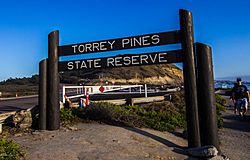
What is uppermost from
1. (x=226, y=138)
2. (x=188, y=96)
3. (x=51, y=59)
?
(x=51, y=59)

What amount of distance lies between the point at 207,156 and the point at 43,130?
4468 mm

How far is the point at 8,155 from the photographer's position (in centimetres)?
479

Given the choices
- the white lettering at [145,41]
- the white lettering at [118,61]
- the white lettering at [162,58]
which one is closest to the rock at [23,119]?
the white lettering at [118,61]

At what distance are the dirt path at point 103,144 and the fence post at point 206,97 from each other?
0.74m

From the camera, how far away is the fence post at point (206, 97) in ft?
21.3

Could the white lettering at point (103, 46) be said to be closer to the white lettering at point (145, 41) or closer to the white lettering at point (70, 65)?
the white lettering at point (70, 65)

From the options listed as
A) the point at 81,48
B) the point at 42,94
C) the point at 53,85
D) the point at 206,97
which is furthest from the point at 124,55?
the point at 42,94

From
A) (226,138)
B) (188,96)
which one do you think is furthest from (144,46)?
(226,138)

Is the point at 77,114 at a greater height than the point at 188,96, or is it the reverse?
the point at 188,96

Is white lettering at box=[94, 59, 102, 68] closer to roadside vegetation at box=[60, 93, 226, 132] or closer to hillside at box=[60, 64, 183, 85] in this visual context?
roadside vegetation at box=[60, 93, 226, 132]

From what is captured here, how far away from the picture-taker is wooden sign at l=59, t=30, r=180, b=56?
23.6ft

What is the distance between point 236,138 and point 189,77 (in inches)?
125

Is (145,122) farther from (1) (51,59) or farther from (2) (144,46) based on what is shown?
(1) (51,59)

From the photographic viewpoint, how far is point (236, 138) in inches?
333
